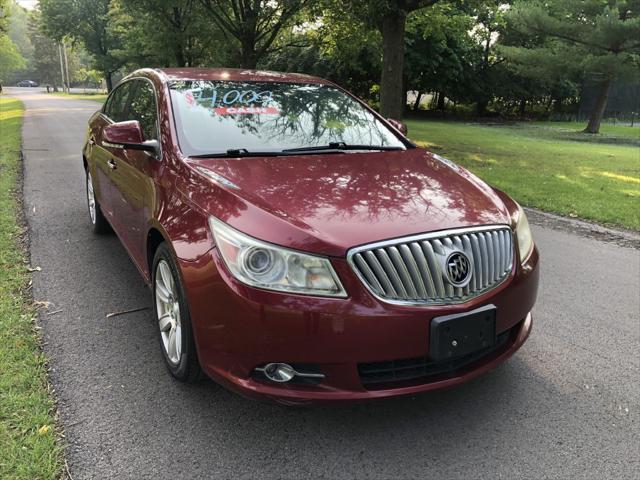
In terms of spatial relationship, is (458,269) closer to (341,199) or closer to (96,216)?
(341,199)

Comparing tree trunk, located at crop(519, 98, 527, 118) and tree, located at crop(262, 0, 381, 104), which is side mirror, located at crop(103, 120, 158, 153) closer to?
tree, located at crop(262, 0, 381, 104)

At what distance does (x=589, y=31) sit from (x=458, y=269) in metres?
26.4

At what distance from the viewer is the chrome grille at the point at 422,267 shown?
228 cm

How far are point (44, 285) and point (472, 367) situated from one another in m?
3.29

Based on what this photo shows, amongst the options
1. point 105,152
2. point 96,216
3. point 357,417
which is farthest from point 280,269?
point 96,216

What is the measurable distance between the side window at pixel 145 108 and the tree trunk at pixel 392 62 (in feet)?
24.9

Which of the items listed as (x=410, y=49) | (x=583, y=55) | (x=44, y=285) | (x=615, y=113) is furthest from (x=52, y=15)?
(x=44, y=285)

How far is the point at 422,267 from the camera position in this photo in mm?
2344

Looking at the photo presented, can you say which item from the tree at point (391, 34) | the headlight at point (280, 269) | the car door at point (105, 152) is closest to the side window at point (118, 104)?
the car door at point (105, 152)

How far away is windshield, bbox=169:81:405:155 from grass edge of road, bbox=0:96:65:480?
1.49 m

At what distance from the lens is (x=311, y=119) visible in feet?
12.6

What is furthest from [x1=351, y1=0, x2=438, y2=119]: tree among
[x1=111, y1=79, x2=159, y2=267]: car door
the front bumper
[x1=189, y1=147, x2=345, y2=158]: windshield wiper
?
the front bumper

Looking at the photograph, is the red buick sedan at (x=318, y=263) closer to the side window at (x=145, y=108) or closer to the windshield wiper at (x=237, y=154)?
the windshield wiper at (x=237, y=154)

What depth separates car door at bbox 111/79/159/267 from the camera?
3.36 meters
